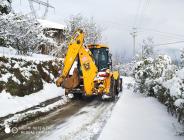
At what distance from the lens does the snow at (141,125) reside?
28.5 ft

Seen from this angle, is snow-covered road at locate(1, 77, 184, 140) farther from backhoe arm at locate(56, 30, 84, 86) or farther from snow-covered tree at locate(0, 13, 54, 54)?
snow-covered tree at locate(0, 13, 54, 54)

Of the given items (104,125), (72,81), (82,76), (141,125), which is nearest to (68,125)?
(104,125)

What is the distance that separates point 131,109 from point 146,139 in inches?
197

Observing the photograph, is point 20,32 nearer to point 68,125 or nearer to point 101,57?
point 101,57

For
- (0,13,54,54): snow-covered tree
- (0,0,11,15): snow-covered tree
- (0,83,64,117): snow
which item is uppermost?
(0,0,11,15): snow-covered tree

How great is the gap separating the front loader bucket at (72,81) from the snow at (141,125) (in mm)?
3203

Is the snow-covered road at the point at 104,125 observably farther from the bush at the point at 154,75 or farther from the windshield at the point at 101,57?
the windshield at the point at 101,57

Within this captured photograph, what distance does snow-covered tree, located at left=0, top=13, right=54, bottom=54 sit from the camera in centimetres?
1903

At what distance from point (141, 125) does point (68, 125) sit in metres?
2.31

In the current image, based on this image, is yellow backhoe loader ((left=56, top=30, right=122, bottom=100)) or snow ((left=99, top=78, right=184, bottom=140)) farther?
yellow backhoe loader ((left=56, top=30, right=122, bottom=100))

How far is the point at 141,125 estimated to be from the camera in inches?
394

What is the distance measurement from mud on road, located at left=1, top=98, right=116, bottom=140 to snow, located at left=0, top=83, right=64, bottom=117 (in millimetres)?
1325

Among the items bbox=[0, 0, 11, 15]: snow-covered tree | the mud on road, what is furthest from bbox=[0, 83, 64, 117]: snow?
bbox=[0, 0, 11, 15]: snow-covered tree

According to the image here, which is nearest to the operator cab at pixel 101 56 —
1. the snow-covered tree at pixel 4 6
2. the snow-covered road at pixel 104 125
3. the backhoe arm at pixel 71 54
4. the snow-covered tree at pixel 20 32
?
the backhoe arm at pixel 71 54
